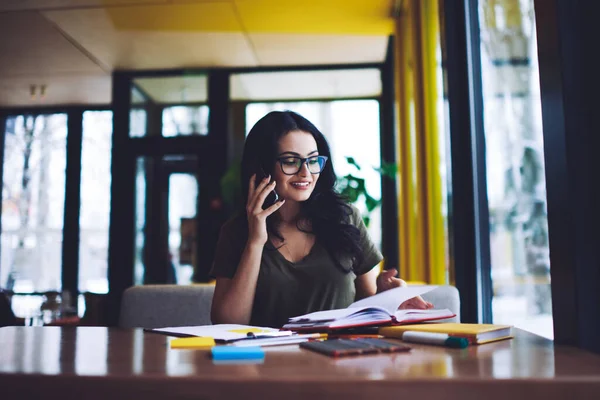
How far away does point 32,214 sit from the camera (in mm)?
6938

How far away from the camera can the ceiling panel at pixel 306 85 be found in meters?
5.91

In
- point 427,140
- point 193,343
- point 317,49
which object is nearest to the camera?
point 193,343

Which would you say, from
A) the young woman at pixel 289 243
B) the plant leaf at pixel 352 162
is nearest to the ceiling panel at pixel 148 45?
the plant leaf at pixel 352 162

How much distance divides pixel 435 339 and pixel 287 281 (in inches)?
28.8

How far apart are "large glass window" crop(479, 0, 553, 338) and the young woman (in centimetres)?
42


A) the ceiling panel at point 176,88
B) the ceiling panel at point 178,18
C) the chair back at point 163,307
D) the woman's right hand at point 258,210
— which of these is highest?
the ceiling panel at point 178,18

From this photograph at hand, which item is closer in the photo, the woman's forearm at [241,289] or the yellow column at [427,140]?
the woman's forearm at [241,289]

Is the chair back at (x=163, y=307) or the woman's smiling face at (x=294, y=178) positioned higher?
the woman's smiling face at (x=294, y=178)

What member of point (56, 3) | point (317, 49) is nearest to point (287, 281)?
point (56, 3)

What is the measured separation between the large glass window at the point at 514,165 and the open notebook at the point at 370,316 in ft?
1.14

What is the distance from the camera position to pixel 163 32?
4988 mm

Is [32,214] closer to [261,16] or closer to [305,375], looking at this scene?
[261,16]

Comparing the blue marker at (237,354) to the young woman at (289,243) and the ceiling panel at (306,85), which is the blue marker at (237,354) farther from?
the ceiling panel at (306,85)

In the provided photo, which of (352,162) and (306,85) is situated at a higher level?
(306,85)
